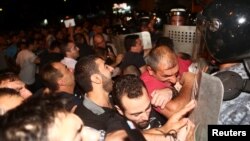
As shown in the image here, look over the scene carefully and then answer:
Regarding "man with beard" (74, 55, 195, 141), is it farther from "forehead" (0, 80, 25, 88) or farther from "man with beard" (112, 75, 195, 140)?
"forehead" (0, 80, 25, 88)

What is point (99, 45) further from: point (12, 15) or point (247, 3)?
point (12, 15)

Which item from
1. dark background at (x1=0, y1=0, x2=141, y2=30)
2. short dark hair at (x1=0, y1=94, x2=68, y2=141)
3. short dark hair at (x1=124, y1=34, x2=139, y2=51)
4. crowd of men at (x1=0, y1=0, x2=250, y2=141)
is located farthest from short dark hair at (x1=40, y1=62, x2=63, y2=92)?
dark background at (x1=0, y1=0, x2=141, y2=30)

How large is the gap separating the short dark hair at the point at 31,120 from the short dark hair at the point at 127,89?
1.14 meters

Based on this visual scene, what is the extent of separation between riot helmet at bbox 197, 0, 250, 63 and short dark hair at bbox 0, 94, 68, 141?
34.6 inches

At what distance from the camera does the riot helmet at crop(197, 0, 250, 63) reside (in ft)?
6.34

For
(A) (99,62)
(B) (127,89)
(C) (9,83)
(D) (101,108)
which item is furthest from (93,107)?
(C) (9,83)

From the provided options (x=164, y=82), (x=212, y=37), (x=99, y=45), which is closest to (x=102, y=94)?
(x=164, y=82)

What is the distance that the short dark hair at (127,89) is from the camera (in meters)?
2.91

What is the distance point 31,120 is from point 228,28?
1.08m

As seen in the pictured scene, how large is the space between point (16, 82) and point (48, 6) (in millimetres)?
31028

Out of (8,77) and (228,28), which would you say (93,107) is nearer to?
(8,77)

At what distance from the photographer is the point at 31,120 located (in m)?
1.64

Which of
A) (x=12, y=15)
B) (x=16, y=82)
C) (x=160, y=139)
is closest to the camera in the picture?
(x=160, y=139)

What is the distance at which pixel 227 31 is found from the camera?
198 centimetres
